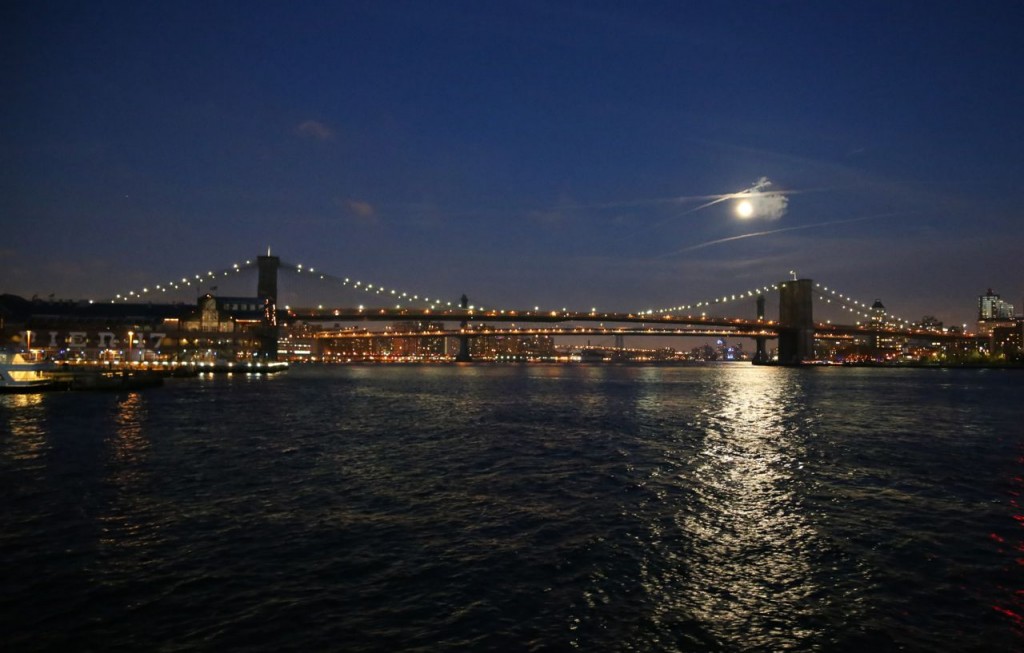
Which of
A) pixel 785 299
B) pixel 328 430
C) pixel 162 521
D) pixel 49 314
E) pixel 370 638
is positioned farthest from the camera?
pixel 785 299

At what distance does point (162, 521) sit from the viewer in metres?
10.9

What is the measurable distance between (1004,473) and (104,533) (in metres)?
19.6

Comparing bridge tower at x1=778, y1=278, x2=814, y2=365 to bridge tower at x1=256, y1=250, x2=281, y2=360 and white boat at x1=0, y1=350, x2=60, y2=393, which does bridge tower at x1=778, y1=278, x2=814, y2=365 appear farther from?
→ white boat at x1=0, y1=350, x2=60, y2=393

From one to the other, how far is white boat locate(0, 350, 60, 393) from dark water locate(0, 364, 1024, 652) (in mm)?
26422

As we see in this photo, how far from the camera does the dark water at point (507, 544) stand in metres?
6.77

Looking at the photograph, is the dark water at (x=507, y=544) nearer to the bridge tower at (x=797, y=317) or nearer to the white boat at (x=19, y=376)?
the white boat at (x=19, y=376)

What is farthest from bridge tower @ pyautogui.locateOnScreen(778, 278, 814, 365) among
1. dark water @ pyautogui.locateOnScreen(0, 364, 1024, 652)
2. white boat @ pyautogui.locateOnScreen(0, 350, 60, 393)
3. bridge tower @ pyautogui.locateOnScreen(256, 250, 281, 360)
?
white boat @ pyautogui.locateOnScreen(0, 350, 60, 393)

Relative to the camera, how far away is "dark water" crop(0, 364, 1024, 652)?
6.77m

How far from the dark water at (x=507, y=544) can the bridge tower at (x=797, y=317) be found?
304 ft

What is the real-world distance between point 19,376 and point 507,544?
47384 millimetres

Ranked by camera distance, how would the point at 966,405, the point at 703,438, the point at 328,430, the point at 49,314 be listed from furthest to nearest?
the point at 49,314, the point at 966,405, the point at 328,430, the point at 703,438

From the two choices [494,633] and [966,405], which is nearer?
[494,633]

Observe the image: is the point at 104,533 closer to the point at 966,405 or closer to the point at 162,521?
the point at 162,521

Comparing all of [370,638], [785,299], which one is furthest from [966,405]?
[785,299]
